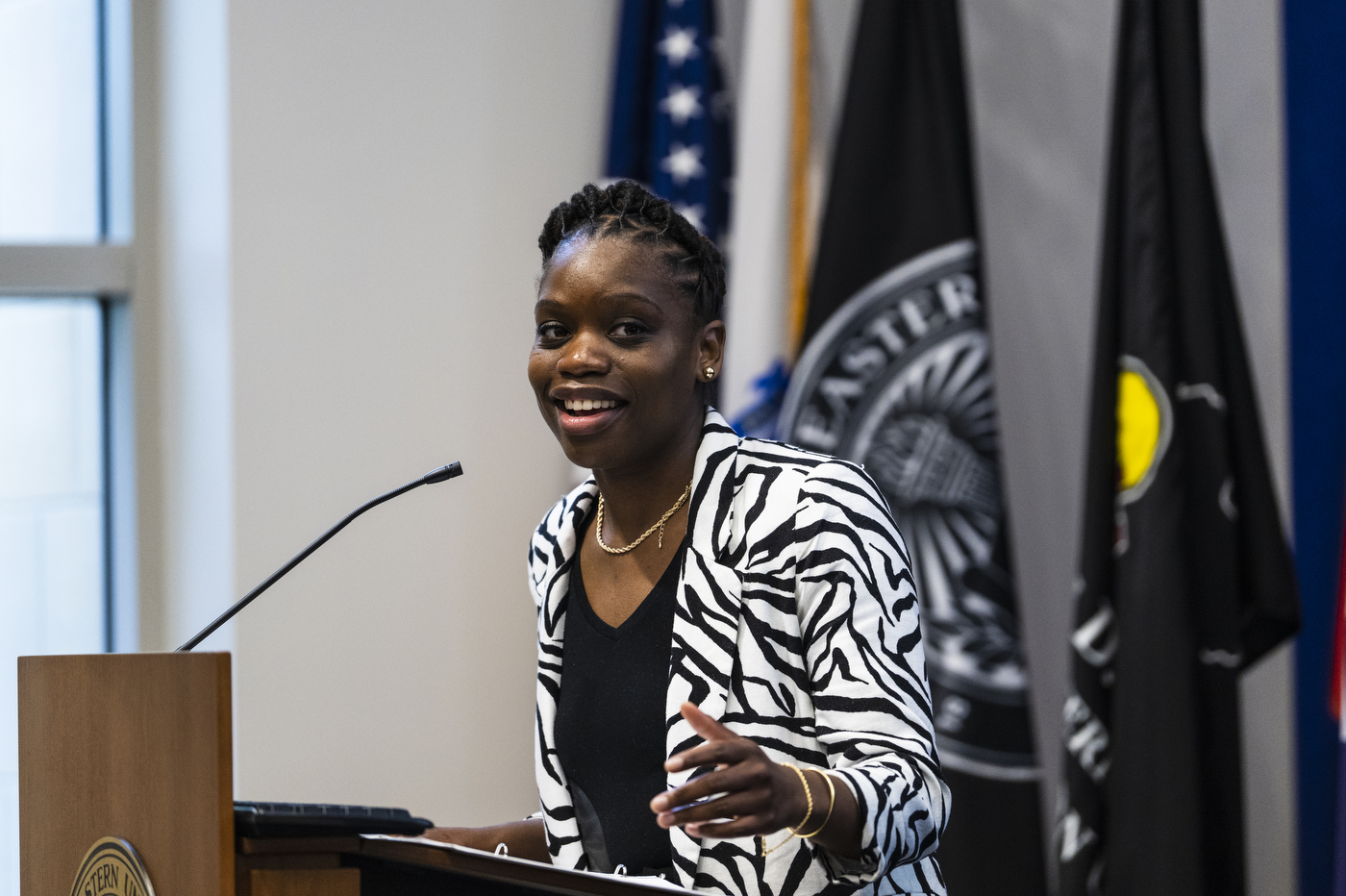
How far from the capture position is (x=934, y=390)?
285 cm

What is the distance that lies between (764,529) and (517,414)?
1.88 m

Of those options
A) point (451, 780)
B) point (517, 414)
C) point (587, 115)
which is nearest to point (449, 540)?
point (517, 414)

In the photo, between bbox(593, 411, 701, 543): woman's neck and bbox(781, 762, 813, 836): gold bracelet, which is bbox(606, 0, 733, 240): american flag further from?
bbox(781, 762, 813, 836): gold bracelet

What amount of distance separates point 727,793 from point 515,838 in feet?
2.16

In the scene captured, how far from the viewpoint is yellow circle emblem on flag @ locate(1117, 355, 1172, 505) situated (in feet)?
8.48

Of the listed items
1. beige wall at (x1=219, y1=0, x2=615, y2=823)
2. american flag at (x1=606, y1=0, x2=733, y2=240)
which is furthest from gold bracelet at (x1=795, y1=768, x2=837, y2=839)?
american flag at (x1=606, y1=0, x2=733, y2=240)

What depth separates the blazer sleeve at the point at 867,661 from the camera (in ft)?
4.26

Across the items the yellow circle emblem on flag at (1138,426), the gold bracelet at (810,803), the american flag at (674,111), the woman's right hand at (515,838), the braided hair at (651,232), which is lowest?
the woman's right hand at (515,838)

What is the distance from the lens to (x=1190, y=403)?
2598 millimetres

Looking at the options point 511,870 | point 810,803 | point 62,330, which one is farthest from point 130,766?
point 62,330

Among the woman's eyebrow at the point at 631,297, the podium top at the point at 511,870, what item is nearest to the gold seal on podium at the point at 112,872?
the podium top at the point at 511,870

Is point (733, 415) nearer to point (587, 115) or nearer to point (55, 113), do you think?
point (587, 115)

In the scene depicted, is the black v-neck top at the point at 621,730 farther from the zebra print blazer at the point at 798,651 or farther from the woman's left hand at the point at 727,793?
the woman's left hand at the point at 727,793

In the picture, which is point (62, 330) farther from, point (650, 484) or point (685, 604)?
point (685, 604)
